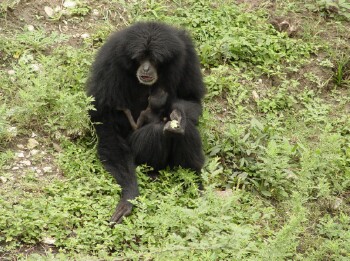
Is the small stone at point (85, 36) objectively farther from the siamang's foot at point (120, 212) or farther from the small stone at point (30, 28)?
the siamang's foot at point (120, 212)

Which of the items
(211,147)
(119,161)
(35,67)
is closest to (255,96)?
(211,147)

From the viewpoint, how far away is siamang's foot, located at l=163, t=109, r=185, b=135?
7605 mm

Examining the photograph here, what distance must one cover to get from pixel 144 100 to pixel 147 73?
528 millimetres

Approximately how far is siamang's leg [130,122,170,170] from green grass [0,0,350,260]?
0.15 metres

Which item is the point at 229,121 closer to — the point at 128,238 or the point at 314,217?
the point at 314,217

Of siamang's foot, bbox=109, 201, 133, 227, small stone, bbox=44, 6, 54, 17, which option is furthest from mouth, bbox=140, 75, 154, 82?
small stone, bbox=44, 6, 54, 17

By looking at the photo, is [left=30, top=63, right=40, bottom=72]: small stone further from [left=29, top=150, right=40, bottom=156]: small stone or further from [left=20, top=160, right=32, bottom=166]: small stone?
[left=20, top=160, right=32, bottom=166]: small stone

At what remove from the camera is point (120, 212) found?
7020mm

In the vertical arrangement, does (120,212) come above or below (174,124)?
below

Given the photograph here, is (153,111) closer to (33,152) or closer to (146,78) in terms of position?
(146,78)

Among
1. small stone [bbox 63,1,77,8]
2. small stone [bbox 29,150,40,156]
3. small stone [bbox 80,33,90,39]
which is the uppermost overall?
small stone [bbox 63,1,77,8]

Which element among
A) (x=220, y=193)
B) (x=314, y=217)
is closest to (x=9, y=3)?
(x=220, y=193)

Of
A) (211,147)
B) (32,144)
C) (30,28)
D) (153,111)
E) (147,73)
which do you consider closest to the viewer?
(32,144)

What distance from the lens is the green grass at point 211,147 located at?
6457 millimetres
